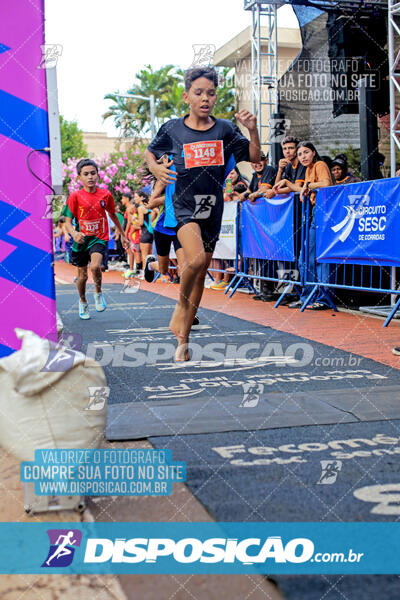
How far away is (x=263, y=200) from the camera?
10641mm

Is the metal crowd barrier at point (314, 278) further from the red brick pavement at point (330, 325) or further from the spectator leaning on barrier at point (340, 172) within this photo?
the spectator leaning on barrier at point (340, 172)

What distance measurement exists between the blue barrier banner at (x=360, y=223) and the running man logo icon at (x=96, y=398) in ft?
17.7

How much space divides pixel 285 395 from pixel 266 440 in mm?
999

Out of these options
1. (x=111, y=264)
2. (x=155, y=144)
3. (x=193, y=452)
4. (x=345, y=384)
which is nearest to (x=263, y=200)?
(x=155, y=144)

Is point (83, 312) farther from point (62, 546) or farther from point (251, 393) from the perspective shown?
point (62, 546)

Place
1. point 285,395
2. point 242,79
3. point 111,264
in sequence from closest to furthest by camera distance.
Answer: point 285,395, point 111,264, point 242,79

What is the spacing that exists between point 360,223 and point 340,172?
208 cm

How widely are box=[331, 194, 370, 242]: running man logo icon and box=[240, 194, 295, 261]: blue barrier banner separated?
119cm

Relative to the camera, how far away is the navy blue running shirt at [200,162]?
5492 millimetres

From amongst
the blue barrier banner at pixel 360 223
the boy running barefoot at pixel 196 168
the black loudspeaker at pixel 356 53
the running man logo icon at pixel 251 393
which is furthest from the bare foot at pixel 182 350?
the black loudspeaker at pixel 356 53

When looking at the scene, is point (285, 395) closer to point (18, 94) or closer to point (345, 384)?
point (345, 384)

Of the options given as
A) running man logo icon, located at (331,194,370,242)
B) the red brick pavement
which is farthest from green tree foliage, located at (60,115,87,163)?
running man logo icon, located at (331,194,370,242)

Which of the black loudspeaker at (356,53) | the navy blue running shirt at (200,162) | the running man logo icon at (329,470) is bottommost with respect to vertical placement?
the running man logo icon at (329,470)

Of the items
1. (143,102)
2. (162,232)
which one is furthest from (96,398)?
(143,102)
